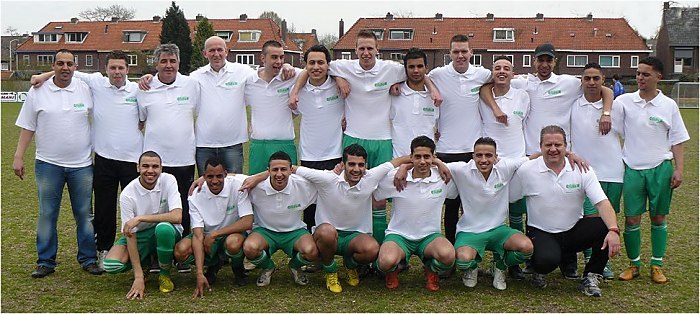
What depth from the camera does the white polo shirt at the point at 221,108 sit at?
22.8ft

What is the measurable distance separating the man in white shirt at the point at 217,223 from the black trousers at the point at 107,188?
0.90m

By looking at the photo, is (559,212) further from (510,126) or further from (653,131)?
(653,131)

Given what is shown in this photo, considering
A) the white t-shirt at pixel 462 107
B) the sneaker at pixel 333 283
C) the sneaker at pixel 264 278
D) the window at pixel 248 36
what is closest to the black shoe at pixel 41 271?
the sneaker at pixel 264 278

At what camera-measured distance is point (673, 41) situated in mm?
57344

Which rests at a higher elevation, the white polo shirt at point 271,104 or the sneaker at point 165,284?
the white polo shirt at point 271,104

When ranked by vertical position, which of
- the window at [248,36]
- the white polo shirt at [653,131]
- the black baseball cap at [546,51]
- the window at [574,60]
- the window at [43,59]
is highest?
the window at [248,36]

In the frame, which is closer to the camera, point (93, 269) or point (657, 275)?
point (657, 275)

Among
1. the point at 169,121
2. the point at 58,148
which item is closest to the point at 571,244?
the point at 169,121

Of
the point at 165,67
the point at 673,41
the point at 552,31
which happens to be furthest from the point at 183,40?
the point at 165,67

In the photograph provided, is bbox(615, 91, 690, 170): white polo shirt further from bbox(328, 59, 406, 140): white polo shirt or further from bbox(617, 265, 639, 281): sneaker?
bbox(328, 59, 406, 140): white polo shirt

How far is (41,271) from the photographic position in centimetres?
645

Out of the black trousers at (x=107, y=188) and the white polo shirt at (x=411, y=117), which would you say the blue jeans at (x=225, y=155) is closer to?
the black trousers at (x=107, y=188)

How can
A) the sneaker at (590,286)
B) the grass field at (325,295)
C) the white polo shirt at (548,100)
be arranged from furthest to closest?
the white polo shirt at (548,100)
the sneaker at (590,286)
the grass field at (325,295)

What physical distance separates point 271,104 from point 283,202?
1.20 metres
